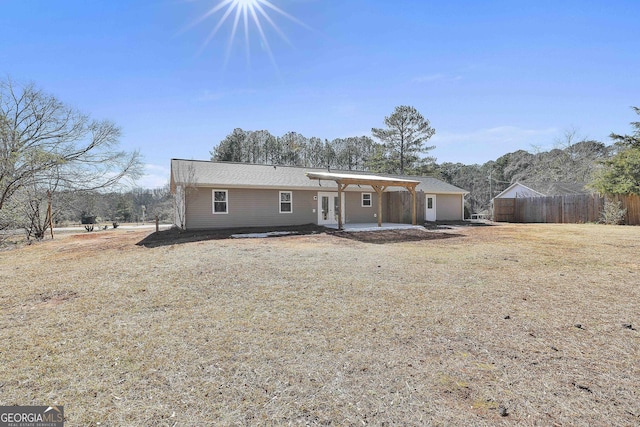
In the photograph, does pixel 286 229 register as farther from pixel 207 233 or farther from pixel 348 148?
pixel 348 148

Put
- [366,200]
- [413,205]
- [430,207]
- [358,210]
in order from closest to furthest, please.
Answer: [413,205] → [358,210] → [366,200] → [430,207]

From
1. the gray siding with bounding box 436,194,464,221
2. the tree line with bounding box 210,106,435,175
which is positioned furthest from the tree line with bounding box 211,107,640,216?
the gray siding with bounding box 436,194,464,221

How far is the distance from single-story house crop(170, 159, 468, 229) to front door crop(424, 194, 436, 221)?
1.06 feet

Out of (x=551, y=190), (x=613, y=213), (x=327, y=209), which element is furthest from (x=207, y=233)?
(x=551, y=190)

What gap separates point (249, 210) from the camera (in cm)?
1518

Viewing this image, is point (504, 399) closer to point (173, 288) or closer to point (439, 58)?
point (173, 288)

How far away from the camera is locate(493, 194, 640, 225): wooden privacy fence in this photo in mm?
16609

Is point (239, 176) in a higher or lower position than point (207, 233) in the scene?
higher

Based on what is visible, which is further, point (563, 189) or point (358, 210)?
point (563, 189)

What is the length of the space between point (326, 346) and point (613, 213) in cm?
2170

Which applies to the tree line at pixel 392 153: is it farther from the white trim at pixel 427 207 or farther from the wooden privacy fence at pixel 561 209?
the white trim at pixel 427 207

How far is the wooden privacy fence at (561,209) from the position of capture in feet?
54.5

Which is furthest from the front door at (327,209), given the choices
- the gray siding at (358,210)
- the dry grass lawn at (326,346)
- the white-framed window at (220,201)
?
the dry grass lawn at (326,346)
